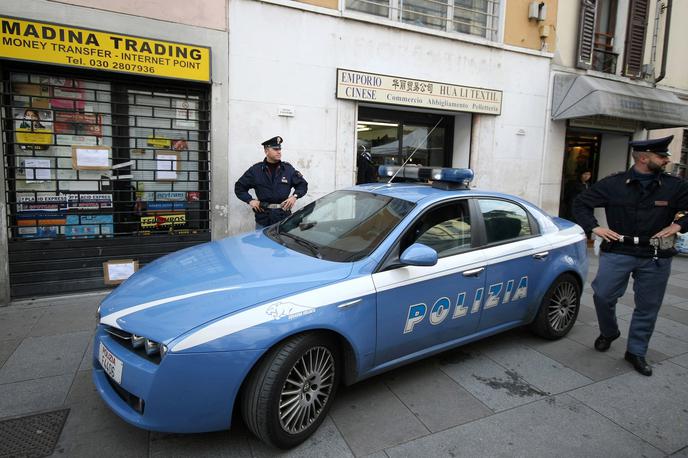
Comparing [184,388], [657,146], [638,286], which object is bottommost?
[184,388]

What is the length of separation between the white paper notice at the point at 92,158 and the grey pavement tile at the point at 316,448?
450 centimetres

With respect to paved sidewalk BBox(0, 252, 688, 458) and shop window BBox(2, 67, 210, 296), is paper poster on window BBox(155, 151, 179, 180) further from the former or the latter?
paved sidewalk BBox(0, 252, 688, 458)

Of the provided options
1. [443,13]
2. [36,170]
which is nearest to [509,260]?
[36,170]

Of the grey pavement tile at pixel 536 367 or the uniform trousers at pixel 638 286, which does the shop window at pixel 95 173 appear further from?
the uniform trousers at pixel 638 286

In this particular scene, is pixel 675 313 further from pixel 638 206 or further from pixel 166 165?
pixel 166 165

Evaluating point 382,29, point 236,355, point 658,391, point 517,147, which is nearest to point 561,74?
point 517,147

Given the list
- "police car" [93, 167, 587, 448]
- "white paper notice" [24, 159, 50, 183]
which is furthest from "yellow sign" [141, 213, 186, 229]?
"police car" [93, 167, 587, 448]

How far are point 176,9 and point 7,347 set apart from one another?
4578mm

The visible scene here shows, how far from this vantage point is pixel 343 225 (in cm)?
348

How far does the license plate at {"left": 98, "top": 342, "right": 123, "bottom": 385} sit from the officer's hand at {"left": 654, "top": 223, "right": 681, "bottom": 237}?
4.12 m

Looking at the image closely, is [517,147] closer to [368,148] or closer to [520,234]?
[368,148]

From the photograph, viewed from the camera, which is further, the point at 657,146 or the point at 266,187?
the point at 266,187

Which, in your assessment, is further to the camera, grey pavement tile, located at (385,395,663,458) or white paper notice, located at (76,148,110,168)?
white paper notice, located at (76,148,110,168)

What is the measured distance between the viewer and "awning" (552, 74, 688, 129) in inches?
326
